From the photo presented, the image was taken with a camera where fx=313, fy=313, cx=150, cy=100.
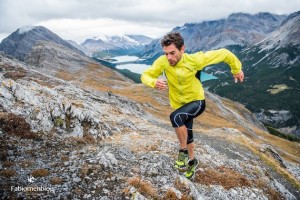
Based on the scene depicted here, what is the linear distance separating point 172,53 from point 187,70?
0.92 metres

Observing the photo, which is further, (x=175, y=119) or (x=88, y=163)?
(x=88, y=163)

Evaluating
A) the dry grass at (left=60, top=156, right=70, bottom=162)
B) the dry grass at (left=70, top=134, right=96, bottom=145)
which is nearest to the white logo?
the dry grass at (left=60, top=156, right=70, bottom=162)

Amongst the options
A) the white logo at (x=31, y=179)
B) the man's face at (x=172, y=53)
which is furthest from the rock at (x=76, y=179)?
the man's face at (x=172, y=53)

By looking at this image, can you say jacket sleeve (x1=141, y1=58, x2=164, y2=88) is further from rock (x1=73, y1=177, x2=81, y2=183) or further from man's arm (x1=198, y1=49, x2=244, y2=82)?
rock (x1=73, y1=177, x2=81, y2=183)

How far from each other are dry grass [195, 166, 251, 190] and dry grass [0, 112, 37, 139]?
30.5 ft

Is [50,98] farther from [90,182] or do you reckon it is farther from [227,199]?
[227,199]

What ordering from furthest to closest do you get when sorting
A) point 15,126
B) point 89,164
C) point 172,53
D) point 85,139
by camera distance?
point 85,139 → point 15,126 → point 89,164 → point 172,53

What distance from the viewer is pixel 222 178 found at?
57.1 ft

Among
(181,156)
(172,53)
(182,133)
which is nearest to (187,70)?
(172,53)

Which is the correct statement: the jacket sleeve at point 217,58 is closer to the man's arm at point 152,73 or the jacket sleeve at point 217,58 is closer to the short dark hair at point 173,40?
the short dark hair at point 173,40

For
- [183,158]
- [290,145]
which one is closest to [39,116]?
[183,158]

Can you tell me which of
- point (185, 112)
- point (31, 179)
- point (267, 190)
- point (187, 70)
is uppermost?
point (187, 70)

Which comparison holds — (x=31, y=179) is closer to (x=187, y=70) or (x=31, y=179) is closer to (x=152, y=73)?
(x=152, y=73)

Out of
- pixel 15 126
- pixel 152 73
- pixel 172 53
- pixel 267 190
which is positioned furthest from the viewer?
pixel 267 190
